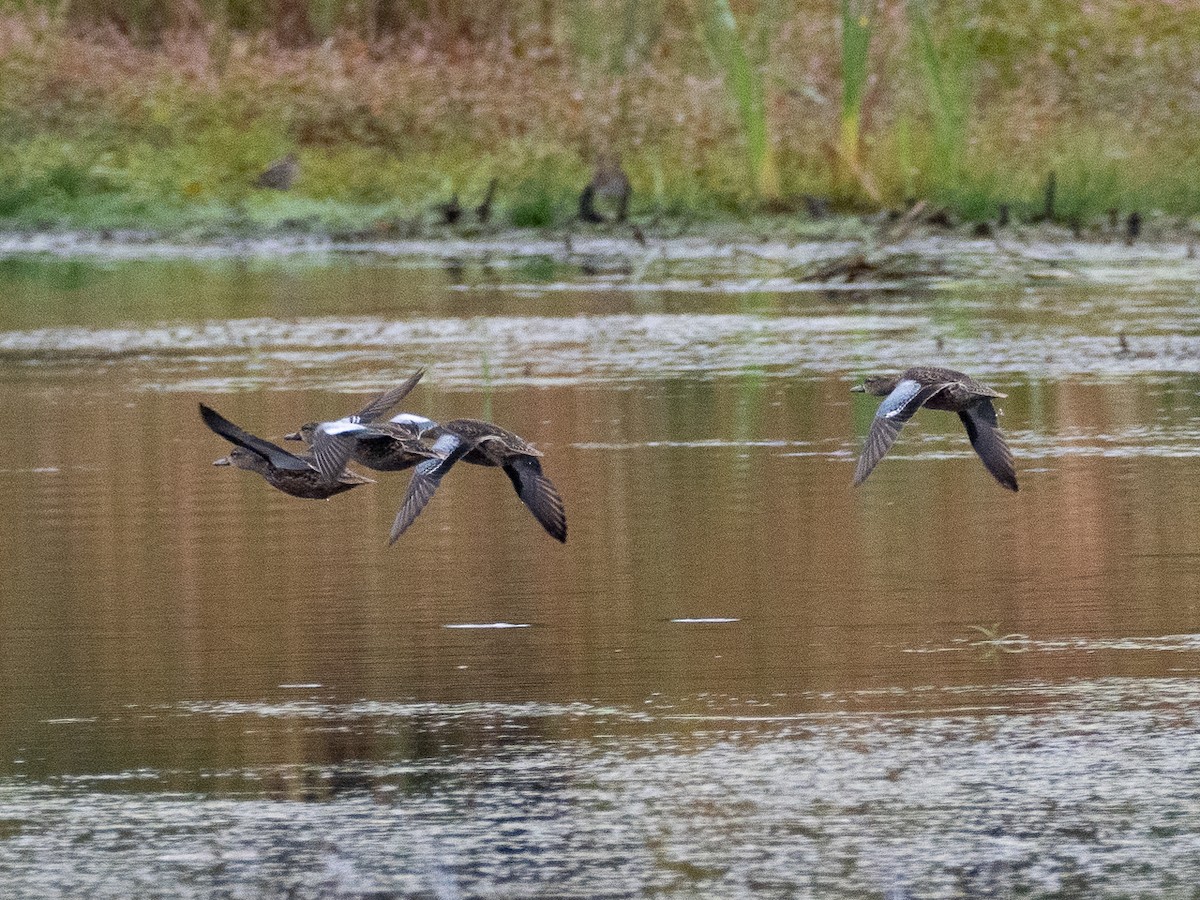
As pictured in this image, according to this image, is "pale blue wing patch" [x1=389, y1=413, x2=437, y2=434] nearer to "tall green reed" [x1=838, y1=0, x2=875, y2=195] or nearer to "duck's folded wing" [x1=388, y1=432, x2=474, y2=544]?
"duck's folded wing" [x1=388, y1=432, x2=474, y2=544]

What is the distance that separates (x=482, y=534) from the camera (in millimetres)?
10688

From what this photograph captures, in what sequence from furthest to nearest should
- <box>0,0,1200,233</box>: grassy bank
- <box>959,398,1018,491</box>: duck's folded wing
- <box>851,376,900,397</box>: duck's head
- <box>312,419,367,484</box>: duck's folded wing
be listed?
Result: 1. <box>0,0,1200,233</box>: grassy bank
2. <box>851,376,900,397</box>: duck's head
3. <box>959,398,1018,491</box>: duck's folded wing
4. <box>312,419,367,484</box>: duck's folded wing

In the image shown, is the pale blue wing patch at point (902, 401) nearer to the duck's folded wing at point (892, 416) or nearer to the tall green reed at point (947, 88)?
the duck's folded wing at point (892, 416)

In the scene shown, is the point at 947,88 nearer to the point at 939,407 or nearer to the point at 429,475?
the point at 939,407

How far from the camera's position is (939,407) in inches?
358

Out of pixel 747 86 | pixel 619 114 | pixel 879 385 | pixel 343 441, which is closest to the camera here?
pixel 343 441

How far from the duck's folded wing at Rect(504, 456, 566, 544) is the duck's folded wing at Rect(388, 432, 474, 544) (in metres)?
0.16

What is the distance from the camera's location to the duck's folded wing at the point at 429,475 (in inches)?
338

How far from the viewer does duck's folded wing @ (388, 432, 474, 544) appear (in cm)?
859

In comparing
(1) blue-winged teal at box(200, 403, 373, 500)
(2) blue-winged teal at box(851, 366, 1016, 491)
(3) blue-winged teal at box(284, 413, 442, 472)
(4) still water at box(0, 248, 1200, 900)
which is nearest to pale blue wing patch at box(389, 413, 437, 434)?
(3) blue-winged teal at box(284, 413, 442, 472)

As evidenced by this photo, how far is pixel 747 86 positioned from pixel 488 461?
14661mm

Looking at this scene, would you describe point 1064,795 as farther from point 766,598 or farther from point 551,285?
point 551,285

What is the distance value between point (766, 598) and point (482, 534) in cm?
172

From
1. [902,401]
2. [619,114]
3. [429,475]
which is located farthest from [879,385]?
[619,114]
